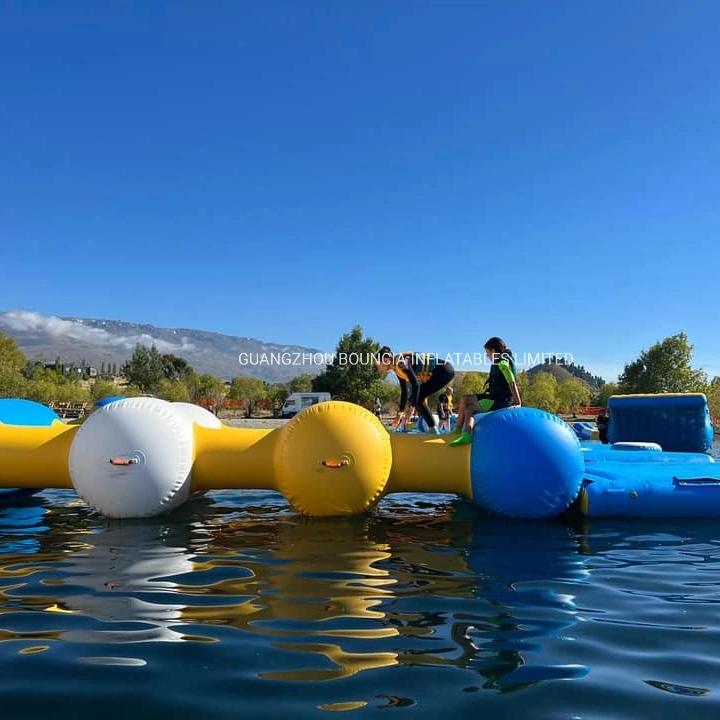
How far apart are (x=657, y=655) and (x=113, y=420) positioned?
4898 millimetres

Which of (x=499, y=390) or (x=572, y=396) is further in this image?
(x=572, y=396)

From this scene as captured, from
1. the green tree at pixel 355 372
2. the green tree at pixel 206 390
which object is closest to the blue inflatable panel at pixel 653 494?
the green tree at pixel 355 372

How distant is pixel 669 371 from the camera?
37.2 metres

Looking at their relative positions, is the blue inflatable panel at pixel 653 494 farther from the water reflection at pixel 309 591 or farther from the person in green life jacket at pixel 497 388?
the person in green life jacket at pixel 497 388

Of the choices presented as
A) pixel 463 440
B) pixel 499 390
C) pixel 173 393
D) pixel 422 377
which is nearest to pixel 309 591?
pixel 463 440

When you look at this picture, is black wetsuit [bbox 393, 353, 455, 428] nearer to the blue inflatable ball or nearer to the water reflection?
the blue inflatable ball

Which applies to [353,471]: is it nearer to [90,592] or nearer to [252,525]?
[252,525]

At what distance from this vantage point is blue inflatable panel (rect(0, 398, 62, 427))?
6992mm

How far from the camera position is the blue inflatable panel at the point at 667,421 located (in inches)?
378

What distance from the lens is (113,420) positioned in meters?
5.85

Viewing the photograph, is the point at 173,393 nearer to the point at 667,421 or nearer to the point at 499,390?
the point at 667,421

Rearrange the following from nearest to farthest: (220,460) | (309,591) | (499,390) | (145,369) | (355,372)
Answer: (309,591) < (220,460) < (499,390) < (355,372) < (145,369)

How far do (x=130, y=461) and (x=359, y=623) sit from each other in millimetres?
3328

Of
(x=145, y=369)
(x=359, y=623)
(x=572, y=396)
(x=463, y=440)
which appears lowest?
(x=359, y=623)
